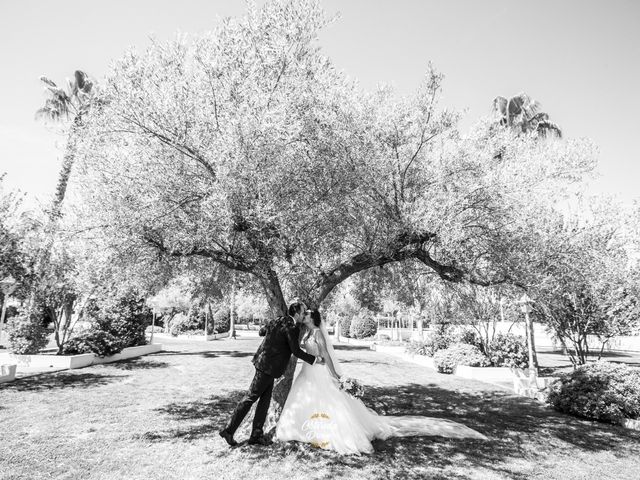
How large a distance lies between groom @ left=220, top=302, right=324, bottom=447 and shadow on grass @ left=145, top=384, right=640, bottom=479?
310 millimetres

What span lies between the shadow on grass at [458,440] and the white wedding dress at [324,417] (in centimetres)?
18

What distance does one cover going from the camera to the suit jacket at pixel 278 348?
21.7 ft

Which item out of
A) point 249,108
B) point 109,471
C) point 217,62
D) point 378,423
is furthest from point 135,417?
point 217,62

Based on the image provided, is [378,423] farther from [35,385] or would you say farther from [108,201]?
[35,385]

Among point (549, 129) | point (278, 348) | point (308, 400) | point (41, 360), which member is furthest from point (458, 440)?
point (549, 129)

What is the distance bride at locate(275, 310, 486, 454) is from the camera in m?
6.50

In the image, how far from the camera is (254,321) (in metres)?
78.2

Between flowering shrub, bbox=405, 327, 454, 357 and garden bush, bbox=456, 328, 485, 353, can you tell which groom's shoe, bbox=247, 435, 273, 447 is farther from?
flowering shrub, bbox=405, 327, 454, 357

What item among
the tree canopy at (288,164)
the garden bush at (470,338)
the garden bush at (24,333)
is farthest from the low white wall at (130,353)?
the garden bush at (470,338)

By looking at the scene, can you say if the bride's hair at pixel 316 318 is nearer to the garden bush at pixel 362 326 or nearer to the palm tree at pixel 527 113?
the palm tree at pixel 527 113

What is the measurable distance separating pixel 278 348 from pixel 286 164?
10.8 ft

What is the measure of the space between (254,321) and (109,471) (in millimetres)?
74622

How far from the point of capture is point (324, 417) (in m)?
6.65

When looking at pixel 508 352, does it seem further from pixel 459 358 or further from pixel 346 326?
pixel 346 326
